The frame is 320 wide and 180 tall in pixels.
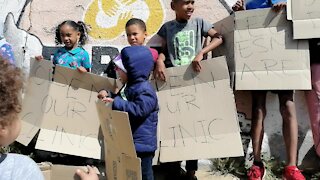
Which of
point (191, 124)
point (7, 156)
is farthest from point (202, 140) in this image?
point (7, 156)

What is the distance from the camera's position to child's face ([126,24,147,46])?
136 inches

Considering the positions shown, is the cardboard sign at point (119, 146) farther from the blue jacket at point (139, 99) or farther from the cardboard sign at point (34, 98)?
the cardboard sign at point (34, 98)

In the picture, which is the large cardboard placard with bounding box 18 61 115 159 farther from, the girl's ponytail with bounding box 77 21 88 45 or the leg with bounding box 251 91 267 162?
the leg with bounding box 251 91 267 162

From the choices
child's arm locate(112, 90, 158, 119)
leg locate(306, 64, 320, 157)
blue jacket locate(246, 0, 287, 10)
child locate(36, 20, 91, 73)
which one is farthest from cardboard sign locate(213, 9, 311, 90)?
child locate(36, 20, 91, 73)

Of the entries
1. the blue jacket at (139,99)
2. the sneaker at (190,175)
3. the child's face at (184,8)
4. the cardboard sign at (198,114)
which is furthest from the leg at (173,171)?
the child's face at (184,8)

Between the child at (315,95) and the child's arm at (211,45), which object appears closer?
the child's arm at (211,45)

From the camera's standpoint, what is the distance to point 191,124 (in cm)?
328

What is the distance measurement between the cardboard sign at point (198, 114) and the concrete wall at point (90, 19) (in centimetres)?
101

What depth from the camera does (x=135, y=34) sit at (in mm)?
3473

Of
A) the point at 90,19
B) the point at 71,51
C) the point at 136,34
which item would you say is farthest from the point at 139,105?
the point at 90,19

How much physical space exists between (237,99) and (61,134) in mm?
1484

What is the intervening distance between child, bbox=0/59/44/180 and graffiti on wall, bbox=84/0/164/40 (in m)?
2.96

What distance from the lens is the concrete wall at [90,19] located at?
4199mm

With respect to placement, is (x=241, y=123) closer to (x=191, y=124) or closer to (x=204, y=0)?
(x=191, y=124)
